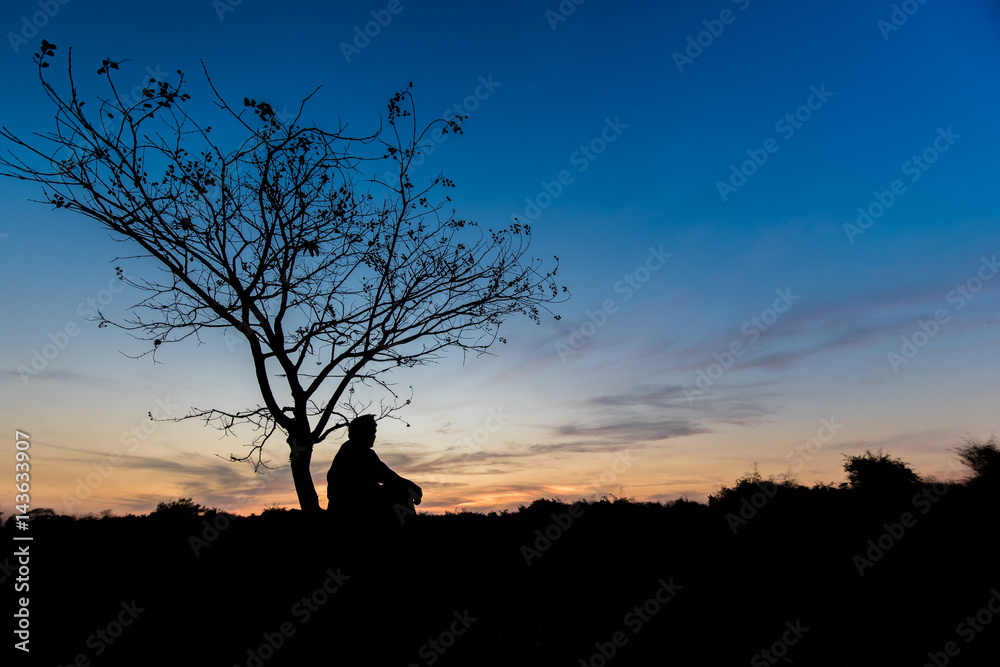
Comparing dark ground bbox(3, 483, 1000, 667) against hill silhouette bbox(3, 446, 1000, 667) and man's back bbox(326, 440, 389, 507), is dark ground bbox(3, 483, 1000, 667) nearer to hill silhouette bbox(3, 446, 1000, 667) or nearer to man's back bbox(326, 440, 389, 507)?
hill silhouette bbox(3, 446, 1000, 667)

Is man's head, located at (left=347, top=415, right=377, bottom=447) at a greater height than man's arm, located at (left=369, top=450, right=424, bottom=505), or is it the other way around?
man's head, located at (left=347, top=415, right=377, bottom=447)

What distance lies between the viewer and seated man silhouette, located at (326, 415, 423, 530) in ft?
33.7

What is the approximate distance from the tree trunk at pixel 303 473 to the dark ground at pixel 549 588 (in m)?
0.40

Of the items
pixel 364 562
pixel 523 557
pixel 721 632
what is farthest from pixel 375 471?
pixel 721 632

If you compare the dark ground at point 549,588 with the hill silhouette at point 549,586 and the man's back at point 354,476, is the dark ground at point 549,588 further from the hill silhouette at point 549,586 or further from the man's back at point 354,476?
the man's back at point 354,476

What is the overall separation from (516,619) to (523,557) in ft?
7.93

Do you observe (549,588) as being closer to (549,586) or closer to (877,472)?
(549,586)

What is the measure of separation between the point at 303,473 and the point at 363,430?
216 centimetres

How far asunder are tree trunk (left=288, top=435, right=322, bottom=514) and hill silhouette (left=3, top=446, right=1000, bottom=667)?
1.24 feet

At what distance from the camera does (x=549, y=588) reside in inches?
348

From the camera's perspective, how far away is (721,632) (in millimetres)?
7535

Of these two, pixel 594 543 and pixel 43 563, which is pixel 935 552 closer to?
pixel 594 543

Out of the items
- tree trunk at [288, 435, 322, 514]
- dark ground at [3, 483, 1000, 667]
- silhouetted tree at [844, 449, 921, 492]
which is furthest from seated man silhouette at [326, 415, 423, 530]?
silhouetted tree at [844, 449, 921, 492]

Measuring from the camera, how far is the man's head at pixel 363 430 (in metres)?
10.9
